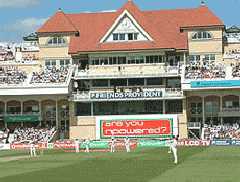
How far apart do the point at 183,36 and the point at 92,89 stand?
44.4 ft

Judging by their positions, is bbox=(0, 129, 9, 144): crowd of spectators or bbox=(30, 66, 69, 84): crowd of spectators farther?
bbox=(30, 66, 69, 84): crowd of spectators

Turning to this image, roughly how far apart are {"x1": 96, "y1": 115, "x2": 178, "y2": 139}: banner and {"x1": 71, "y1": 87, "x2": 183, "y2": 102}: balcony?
7.29 ft

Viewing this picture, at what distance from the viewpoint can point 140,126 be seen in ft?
235

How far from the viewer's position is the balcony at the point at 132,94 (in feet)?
237

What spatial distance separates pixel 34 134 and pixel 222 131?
2094 cm

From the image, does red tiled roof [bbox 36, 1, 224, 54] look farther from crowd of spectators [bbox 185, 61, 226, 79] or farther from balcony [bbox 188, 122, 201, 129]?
balcony [bbox 188, 122, 201, 129]

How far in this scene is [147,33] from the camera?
7719cm

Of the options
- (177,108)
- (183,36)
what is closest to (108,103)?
(177,108)

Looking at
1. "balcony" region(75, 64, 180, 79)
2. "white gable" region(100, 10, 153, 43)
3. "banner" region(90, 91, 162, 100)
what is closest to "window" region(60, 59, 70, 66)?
"balcony" region(75, 64, 180, 79)

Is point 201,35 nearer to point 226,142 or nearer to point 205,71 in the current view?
point 205,71

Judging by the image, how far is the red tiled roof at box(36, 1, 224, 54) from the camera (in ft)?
253

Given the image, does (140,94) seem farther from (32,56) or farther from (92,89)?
(32,56)

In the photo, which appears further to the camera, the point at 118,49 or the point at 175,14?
the point at 175,14

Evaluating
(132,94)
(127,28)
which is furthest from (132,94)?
(127,28)
